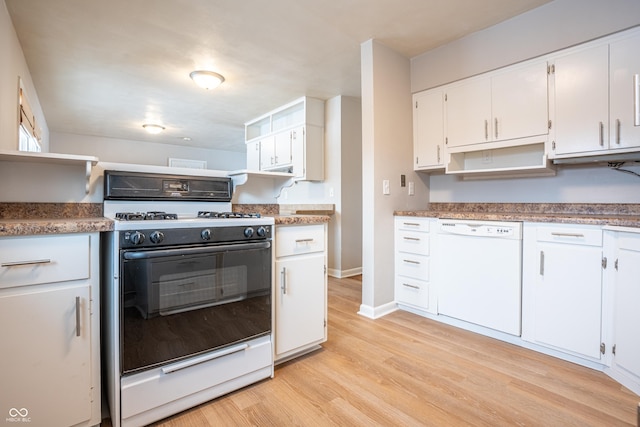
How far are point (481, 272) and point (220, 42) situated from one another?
2.92 m

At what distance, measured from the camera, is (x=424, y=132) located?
299cm

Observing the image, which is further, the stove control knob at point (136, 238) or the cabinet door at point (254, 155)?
the cabinet door at point (254, 155)

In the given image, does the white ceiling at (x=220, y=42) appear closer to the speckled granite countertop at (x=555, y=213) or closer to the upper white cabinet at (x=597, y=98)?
the upper white cabinet at (x=597, y=98)

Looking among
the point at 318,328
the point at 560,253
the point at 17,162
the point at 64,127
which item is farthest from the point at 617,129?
the point at 64,127

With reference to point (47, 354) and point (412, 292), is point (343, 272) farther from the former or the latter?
point (47, 354)

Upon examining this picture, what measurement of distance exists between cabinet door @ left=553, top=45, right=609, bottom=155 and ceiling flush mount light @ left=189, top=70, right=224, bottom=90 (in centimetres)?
311

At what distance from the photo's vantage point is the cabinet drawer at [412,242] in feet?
8.71

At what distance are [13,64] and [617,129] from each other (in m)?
4.51

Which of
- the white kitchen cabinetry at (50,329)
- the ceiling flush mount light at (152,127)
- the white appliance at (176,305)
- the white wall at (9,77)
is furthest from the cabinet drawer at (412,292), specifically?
the ceiling flush mount light at (152,127)

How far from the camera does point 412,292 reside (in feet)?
9.04

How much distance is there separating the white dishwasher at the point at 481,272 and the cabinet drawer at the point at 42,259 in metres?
2.33

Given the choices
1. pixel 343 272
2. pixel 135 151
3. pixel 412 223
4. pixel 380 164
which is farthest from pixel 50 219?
pixel 135 151

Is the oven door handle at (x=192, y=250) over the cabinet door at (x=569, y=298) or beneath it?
over

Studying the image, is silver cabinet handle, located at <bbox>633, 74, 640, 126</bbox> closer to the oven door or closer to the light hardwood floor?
the light hardwood floor
